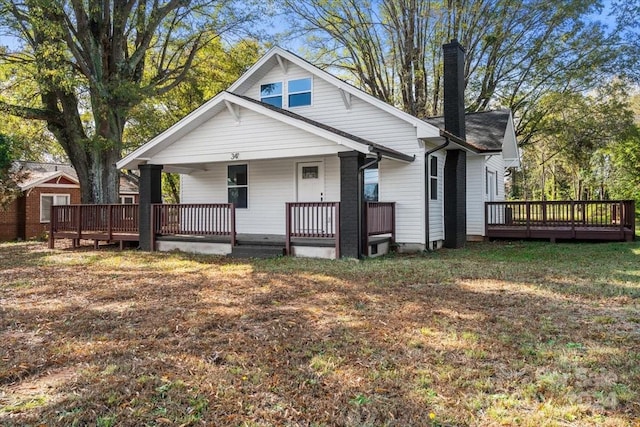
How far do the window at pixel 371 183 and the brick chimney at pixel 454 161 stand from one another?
88.8 inches

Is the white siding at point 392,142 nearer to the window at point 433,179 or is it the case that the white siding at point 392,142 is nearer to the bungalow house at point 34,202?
the window at point 433,179

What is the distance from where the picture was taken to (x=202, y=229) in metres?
11.9

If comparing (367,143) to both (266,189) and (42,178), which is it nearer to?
(266,189)

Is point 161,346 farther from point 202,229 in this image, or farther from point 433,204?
point 433,204

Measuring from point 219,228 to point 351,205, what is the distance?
3.80 m

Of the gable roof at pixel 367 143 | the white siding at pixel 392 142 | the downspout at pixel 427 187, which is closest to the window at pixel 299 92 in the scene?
the white siding at pixel 392 142

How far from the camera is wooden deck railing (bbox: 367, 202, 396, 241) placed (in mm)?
10569

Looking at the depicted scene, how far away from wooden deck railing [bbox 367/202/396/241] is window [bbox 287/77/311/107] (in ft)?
13.2

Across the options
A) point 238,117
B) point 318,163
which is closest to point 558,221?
point 318,163

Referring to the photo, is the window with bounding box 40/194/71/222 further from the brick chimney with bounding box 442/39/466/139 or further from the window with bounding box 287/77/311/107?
the brick chimney with bounding box 442/39/466/139

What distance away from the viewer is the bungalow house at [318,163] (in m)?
10.4

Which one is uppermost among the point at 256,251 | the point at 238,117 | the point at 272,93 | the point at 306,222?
the point at 272,93

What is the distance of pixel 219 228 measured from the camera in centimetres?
1170

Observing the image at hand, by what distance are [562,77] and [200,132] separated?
18968mm
